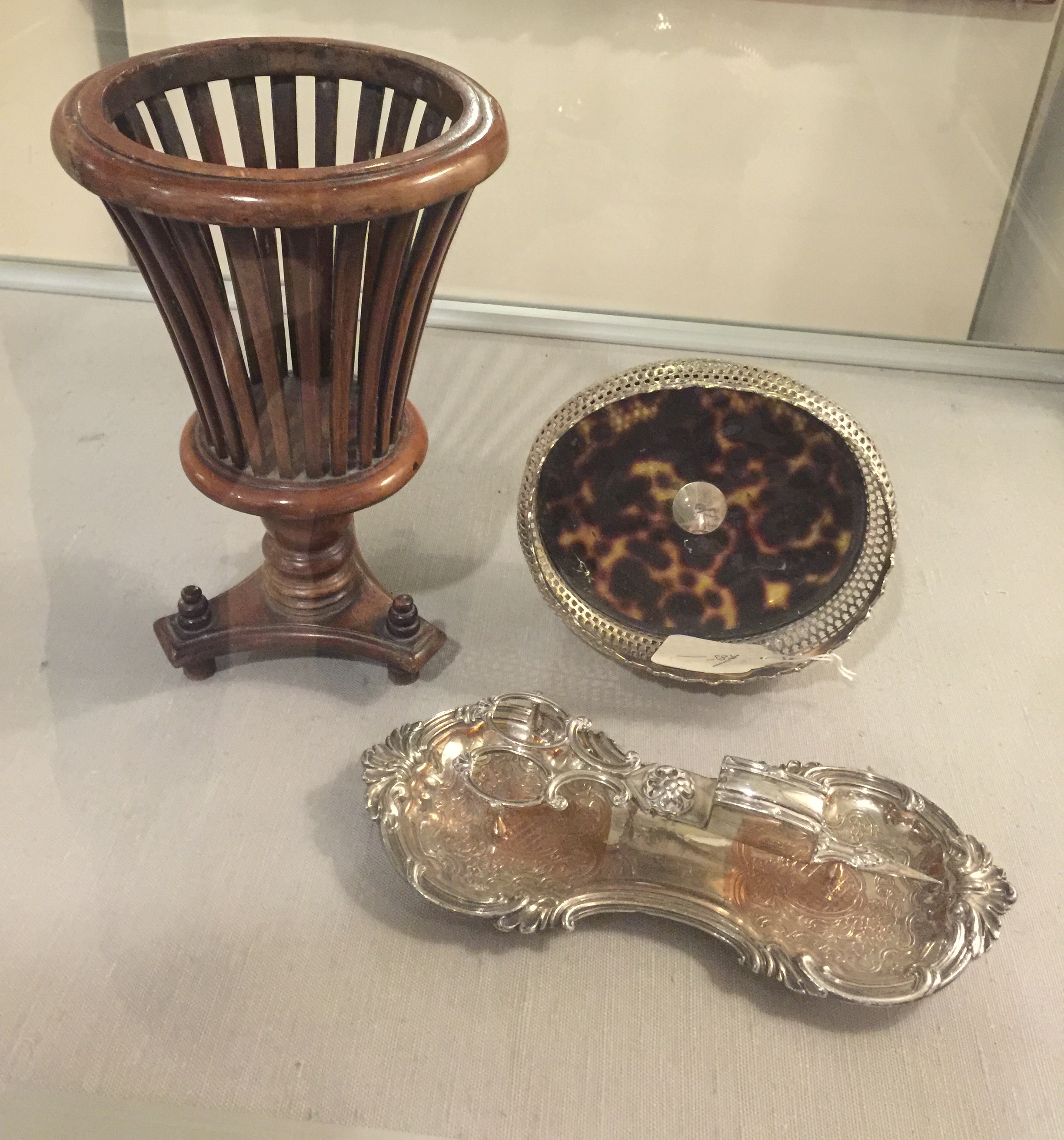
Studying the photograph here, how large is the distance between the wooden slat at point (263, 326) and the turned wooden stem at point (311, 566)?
0.12m

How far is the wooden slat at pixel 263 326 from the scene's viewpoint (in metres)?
0.79

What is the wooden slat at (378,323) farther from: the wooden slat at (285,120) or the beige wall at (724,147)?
the beige wall at (724,147)

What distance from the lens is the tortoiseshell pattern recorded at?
1.05m

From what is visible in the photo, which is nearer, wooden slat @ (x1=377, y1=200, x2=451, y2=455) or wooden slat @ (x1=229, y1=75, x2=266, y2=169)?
wooden slat @ (x1=377, y1=200, x2=451, y2=455)

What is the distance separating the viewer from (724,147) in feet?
5.36

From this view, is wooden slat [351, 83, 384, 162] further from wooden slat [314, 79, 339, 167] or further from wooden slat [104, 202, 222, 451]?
wooden slat [104, 202, 222, 451]

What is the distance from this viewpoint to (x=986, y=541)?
4.49 feet

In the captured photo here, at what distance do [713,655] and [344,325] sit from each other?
476 millimetres

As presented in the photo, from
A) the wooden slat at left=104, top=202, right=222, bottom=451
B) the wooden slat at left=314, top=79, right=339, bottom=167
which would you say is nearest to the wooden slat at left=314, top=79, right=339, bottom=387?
the wooden slat at left=314, top=79, right=339, bottom=167

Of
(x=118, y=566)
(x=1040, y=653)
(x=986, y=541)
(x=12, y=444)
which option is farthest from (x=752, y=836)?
(x=12, y=444)

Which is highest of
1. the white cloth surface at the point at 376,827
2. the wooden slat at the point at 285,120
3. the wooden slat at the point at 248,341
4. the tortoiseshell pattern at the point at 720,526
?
the wooden slat at the point at 285,120

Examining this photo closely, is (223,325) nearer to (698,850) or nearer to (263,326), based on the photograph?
(263,326)

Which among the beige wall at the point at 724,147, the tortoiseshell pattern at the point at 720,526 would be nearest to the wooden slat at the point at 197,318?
the tortoiseshell pattern at the point at 720,526

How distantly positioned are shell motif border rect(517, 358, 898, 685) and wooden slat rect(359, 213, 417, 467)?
17cm
